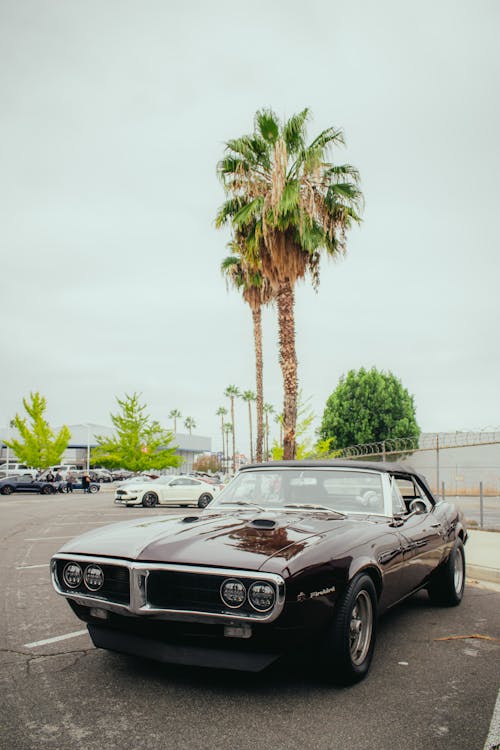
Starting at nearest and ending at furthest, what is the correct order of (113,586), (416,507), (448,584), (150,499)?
(113,586)
(416,507)
(448,584)
(150,499)

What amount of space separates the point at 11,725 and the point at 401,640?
3.01 m

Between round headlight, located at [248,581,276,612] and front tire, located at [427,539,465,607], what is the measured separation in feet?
10.4

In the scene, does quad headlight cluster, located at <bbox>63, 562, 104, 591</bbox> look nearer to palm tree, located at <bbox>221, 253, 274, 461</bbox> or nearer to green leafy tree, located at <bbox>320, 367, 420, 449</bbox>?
palm tree, located at <bbox>221, 253, 274, 461</bbox>

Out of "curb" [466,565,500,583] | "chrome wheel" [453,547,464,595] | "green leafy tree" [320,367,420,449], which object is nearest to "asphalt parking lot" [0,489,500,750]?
"chrome wheel" [453,547,464,595]

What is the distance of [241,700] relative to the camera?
11.4 feet

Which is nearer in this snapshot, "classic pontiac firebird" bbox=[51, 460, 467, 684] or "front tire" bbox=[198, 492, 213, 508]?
"classic pontiac firebird" bbox=[51, 460, 467, 684]

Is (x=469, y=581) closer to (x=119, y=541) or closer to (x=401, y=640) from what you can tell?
(x=401, y=640)

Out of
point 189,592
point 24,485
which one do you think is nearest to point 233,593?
point 189,592

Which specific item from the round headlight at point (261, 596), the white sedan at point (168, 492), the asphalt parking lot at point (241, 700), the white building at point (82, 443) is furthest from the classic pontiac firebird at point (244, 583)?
the white building at point (82, 443)

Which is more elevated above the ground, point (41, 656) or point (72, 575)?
point (72, 575)

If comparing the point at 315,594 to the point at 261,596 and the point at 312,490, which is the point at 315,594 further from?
the point at 312,490

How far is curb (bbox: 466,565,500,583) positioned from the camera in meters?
7.73

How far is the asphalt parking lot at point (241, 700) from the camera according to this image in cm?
304

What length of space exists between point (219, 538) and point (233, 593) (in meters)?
0.47
